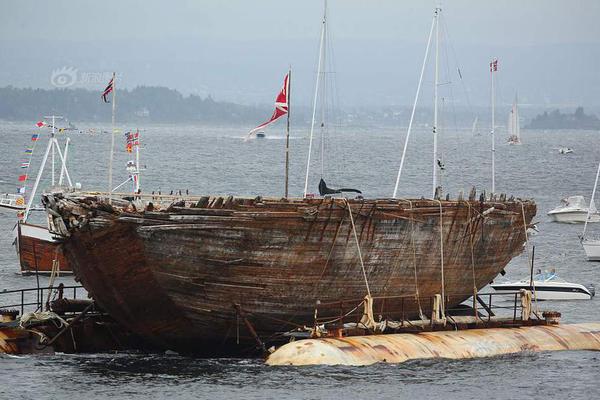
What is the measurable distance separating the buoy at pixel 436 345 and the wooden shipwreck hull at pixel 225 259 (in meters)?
1.74

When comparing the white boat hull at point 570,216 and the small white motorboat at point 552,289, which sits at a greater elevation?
the white boat hull at point 570,216

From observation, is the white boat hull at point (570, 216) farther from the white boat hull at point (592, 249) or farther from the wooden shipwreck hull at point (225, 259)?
the wooden shipwreck hull at point (225, 259)

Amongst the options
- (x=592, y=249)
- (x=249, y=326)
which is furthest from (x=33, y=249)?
(x=592, y=249)

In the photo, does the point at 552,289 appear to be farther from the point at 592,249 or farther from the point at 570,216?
the point at 570,216

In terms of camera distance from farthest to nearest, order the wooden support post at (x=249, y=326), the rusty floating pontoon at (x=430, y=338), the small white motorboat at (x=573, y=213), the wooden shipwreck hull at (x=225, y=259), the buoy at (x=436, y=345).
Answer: the small white motorboat at (x=573, y=213)
the wooden support post at (x=249, y=326)
the wooden shipwreck hull at (x=225, y=259)
the rusty floating pontoon at (x=430, y=338)
the buoy at (x=436, y=345)

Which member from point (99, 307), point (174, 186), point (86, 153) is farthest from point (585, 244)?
point (86, 153)

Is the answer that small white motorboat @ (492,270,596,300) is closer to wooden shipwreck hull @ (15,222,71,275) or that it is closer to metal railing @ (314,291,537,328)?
metal railing @ (314,291,537,328)

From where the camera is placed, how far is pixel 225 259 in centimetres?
3453

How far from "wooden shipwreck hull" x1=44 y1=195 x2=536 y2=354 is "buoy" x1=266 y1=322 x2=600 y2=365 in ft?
5.72

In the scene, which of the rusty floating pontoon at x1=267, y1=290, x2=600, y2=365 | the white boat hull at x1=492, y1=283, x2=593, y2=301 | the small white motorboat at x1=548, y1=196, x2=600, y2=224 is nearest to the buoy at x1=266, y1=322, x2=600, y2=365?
the rusty floating pontoon at x1=267, y1=290, x2=600, y2=365

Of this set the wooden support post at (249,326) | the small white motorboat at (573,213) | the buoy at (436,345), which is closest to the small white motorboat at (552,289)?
the buoy at (436,345)

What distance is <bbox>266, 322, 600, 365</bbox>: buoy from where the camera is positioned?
34.0 m

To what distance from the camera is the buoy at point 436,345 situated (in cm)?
3400

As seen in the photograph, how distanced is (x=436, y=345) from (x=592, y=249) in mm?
40339
